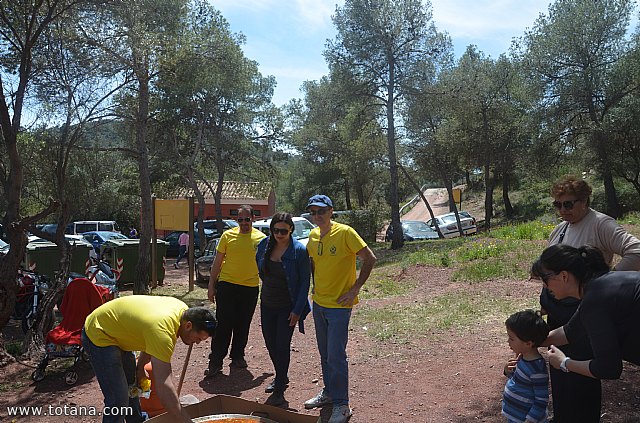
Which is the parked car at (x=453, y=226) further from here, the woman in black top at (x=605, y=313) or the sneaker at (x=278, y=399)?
the woman in black top at (x=605, y=313)

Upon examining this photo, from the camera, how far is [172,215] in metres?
14.6

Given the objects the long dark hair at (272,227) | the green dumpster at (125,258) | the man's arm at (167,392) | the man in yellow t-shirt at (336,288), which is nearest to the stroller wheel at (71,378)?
the long dark hair at (272,227)

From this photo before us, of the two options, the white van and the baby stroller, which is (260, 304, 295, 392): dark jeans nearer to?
the baby stroller

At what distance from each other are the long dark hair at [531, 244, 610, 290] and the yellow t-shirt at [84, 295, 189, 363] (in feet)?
7.32

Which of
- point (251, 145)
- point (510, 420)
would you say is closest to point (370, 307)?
point (510, 420)

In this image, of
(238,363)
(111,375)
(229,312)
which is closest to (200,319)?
(111,375)

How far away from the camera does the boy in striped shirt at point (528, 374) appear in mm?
3086

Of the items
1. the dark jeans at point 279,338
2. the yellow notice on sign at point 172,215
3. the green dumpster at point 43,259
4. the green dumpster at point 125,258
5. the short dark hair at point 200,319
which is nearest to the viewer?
the short dark hair at point 200,319

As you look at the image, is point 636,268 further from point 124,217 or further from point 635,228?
point 124,217

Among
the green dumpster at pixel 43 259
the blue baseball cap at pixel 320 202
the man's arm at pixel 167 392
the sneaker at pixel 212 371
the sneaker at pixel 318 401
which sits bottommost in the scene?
the sneaker at pixel 212 371

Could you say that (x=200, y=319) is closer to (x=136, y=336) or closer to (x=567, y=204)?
(x=136, y=336)

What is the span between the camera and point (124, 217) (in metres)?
35.9

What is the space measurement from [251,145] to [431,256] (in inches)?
501

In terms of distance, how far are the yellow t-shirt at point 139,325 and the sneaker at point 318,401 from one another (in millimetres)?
1855
